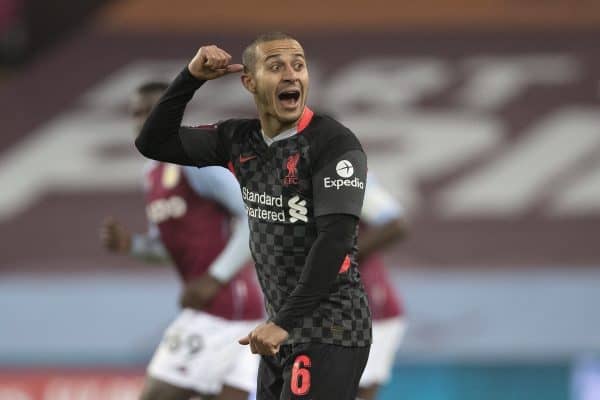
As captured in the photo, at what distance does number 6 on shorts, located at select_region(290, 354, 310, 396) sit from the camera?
169 inches

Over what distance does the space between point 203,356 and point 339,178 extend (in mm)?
2011

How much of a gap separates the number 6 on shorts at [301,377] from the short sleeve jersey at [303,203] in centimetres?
7

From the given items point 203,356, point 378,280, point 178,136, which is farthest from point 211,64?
point 378,280

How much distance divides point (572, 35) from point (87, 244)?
6.06 meters

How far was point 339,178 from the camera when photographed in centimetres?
415

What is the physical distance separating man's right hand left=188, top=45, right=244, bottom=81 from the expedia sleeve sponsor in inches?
18.6

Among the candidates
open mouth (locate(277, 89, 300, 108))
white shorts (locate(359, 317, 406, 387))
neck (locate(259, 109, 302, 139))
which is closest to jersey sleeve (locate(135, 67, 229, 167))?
neck (locate(259, 109, 302, 139))

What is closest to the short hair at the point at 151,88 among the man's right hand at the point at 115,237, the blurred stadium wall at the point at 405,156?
the man's right hand at the point at 115,237

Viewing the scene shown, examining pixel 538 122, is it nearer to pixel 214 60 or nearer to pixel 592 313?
pixel 592 313

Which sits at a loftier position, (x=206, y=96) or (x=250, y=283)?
(x=206, y=96)

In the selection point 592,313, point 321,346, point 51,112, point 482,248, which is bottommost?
point 321,346

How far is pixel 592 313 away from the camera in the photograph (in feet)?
37.0

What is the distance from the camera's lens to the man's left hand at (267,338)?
13.3ft

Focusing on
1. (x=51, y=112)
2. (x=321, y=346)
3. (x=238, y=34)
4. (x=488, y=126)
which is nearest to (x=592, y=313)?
(x=488, y=126)
